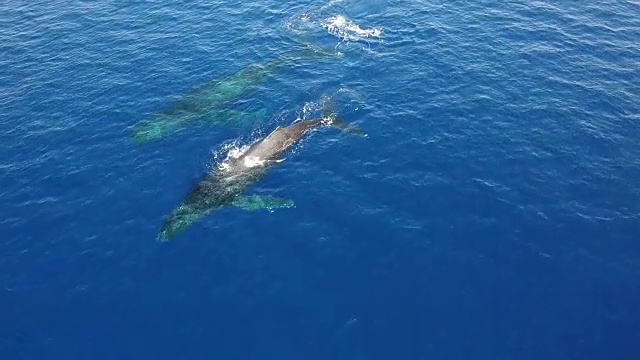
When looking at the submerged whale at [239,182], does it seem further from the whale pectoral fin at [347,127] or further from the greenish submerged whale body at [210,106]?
the greenish submerged whale body at [210,106]

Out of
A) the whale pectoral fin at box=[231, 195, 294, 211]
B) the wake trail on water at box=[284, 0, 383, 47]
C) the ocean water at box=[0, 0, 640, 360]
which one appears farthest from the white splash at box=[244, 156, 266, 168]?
the wake trail on water at box=[284, 0, 383, 47]

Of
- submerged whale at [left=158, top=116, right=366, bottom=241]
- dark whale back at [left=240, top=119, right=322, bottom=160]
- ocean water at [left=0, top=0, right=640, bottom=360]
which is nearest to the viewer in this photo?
ocean water at [left=0, top=0, right=640, bottom=360]

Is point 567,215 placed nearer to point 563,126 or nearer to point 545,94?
point 563,126

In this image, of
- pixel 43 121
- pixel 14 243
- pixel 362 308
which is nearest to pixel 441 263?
pixel 362 308

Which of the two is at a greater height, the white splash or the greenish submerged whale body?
the greenish submerged whale body

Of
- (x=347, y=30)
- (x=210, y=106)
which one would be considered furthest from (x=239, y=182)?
(x=347, y=30)

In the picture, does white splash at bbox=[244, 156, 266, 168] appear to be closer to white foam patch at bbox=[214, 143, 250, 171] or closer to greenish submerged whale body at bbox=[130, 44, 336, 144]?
white foam patch at bbox=[214, 143, 250, 171]

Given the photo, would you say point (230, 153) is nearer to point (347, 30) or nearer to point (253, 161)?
point (253, 161)
